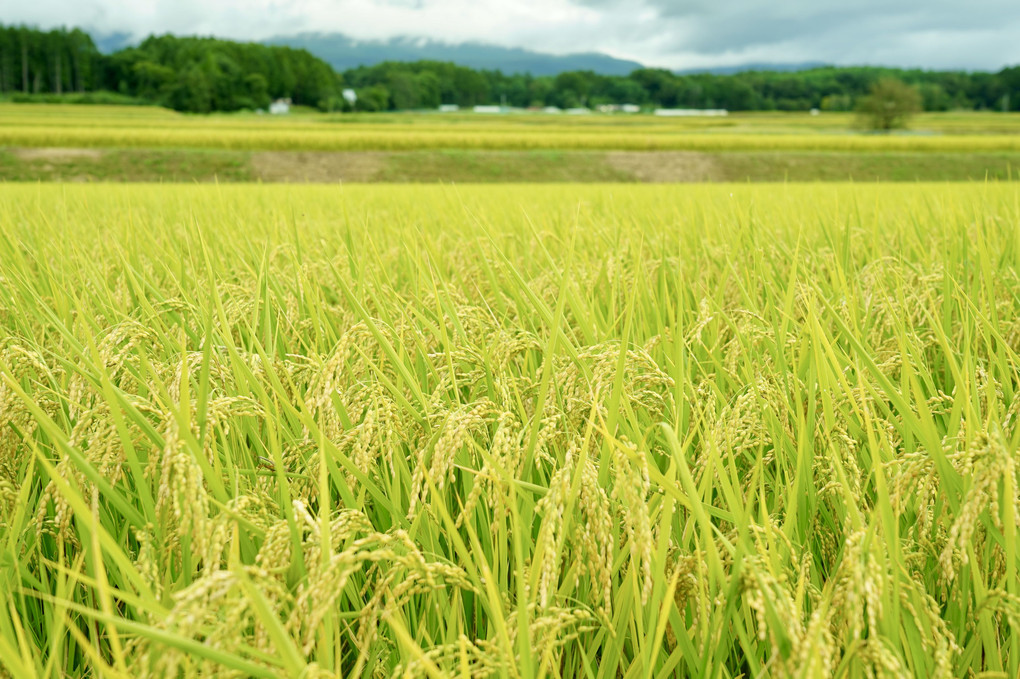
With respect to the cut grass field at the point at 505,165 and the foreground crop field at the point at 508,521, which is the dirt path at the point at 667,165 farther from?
the foreground crop field at the point at 508,521

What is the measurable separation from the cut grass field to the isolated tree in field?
81.4 feet

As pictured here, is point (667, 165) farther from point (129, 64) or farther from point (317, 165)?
point (129, 64)

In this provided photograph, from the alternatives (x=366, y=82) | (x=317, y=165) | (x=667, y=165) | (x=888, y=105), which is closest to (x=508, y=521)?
(x=317, y=165)

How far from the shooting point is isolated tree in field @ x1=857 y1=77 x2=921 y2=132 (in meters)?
44.6

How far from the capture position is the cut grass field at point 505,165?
787 inches

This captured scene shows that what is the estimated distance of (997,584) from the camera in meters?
0.75

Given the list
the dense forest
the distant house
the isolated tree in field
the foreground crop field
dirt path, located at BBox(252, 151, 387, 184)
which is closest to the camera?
the foreground crop field

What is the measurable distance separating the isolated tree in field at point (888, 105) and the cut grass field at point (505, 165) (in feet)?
81.4

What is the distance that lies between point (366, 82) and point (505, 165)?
8687cm

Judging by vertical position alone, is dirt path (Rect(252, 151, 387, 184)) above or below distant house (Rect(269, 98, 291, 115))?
below

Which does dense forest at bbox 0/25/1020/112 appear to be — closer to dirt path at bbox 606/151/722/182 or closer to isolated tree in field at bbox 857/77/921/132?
isolated tree in field at bbox 857/77/921/132

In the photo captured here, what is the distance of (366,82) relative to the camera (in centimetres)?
9806

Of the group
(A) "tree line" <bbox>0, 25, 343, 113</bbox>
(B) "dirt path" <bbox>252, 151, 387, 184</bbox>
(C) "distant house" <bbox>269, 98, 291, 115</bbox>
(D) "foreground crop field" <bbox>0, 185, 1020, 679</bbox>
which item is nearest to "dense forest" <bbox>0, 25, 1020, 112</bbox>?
(A) "tree line" <bbox>0, 25, 343, 113</bbox>

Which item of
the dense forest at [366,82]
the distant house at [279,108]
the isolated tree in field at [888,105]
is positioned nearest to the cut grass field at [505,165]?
the isolated tree in field at [888,105]
